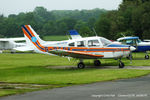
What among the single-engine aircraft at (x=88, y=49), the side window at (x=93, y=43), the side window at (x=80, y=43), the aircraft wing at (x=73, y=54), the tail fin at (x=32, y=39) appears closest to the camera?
the aircraft wing at (x=73, y=54)

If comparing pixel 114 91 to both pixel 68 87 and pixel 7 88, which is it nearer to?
pixel 68 87

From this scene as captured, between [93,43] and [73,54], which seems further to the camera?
[93,43]

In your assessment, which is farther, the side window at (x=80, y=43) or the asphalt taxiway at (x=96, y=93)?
the side window at (x=80, y=43)

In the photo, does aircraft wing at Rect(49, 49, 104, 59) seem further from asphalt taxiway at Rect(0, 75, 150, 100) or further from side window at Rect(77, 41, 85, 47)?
asphalt taxiway at Rect(0, 75, 150, 100)

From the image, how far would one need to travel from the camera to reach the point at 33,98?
11039mm

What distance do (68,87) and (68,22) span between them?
6945 inches

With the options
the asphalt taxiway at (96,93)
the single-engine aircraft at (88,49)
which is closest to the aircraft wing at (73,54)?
the single-engine aircraft at (88,49)

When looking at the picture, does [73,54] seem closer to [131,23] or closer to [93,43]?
[93,43]

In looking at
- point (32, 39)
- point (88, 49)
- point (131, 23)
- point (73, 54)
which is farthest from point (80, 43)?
point (131, 23)

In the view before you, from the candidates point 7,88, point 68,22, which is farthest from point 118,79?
point 68,22

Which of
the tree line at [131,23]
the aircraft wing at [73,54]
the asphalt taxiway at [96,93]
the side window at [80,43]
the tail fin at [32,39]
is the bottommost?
the asphalt taxiway at [96,93]

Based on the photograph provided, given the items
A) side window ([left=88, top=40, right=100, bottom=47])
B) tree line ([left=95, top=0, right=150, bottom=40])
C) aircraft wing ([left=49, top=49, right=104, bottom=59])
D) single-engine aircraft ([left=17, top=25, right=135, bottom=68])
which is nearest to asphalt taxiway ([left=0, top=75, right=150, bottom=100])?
aircraft wing ([left=49, top=49, right=104, bottom=59])

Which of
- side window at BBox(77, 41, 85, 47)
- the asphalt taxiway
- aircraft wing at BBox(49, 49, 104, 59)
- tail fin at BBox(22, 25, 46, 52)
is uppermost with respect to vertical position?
tail fin at BBox(22, 25, 46, 52)

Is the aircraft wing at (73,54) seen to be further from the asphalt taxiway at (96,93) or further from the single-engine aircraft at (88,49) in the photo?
the asphalt taxiway at (96,93)
